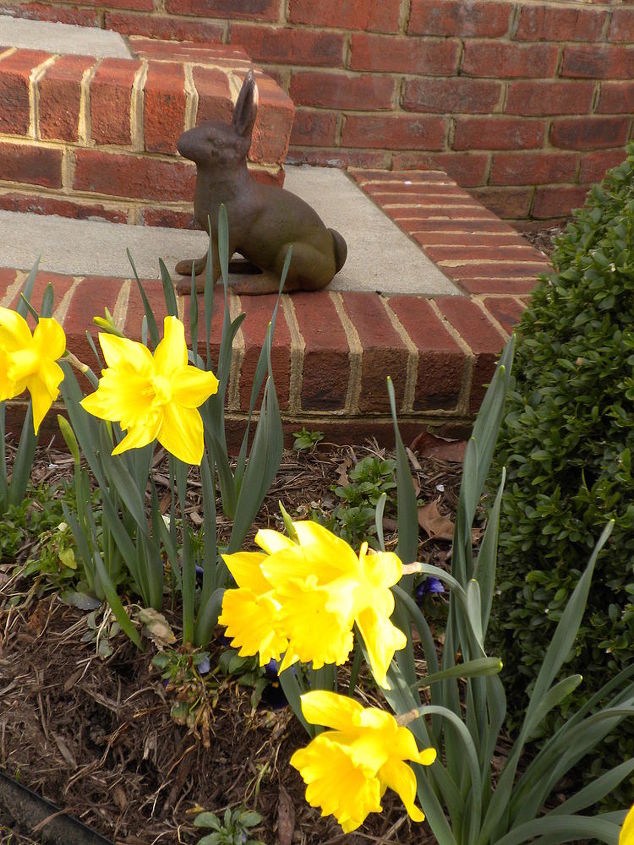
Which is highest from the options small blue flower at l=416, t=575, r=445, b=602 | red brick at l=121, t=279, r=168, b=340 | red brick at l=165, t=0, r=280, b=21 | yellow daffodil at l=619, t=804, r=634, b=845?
red brick at l=165, t=0, r=280, b=21

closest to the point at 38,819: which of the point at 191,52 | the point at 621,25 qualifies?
the point at 191,52

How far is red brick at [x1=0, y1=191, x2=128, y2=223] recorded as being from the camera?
238 centimetres

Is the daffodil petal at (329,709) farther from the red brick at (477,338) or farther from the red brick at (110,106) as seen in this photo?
the red brick at (110,106)

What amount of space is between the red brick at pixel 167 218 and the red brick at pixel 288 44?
108 cm

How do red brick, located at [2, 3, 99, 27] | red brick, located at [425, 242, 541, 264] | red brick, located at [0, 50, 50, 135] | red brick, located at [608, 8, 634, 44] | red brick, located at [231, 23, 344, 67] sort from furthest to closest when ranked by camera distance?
1. red brick, located at [608, 8, 634, 44]
2. red brick, located at [231, 23, 344, 67]
3. red brick, located at [2, 3, 99, 27]
4. red brick, located at [425, 242, 541, 264]
5. red brick, located at [0, 50, 50, 135]

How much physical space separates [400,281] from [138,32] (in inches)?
64.3

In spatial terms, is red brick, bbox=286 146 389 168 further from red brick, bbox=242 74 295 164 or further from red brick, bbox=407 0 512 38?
red brick, bbox=242 74 295 164

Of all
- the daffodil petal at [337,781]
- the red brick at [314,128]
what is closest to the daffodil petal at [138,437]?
the daffodil petal at [337,781]

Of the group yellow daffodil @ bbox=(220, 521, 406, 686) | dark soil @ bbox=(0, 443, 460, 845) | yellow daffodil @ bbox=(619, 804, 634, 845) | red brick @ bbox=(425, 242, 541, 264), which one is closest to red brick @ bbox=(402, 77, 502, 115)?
red brick @ bbox=(425, 242, 541, 264)

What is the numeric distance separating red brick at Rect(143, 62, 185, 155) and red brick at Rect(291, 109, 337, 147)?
1.00 meters

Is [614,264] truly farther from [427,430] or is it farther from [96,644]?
[96,644]

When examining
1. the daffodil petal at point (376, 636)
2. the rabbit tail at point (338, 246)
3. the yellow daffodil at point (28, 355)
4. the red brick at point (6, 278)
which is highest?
the yellow daffodil at point (28, 355)

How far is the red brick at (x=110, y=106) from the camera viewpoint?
225 centimetres

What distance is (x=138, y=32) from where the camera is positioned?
3098 millimetres
